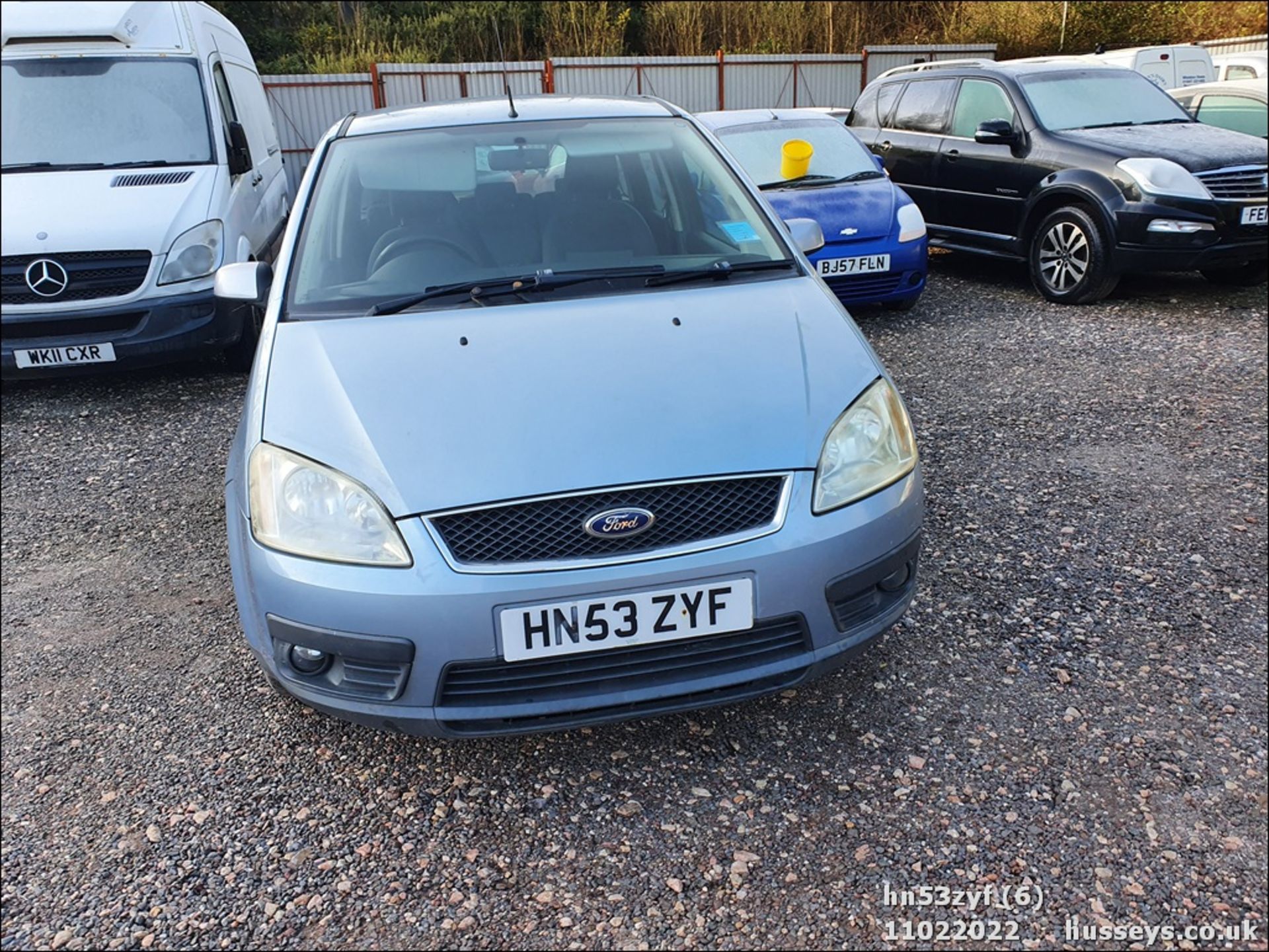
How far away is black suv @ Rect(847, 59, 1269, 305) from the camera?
630 centimetres

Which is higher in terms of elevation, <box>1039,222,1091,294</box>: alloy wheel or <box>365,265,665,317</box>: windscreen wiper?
<box>365,265,665,317</box>: windscreen wiper

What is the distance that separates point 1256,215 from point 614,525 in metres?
6.22

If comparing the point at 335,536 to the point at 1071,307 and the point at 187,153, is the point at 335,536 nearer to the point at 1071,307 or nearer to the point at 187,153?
the point at 187,153

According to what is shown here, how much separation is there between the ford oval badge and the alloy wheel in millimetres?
5844

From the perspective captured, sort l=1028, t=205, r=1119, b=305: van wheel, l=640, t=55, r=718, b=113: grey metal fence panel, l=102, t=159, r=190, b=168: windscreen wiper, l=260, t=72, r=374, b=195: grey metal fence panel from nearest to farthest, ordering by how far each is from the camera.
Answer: l=102, t=159, r=190, b=168: windscreen wiper
l=1028, t=205, r=1119, b=305: van wheel
l=260, t=72, r=374, b=195: grey metal fence panel
l=640, t=55, r=718, b=113: grey metal fence panel

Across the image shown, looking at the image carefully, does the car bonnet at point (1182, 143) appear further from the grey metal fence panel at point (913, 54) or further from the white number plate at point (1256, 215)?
the grey metal fence panel at point (913, 54)

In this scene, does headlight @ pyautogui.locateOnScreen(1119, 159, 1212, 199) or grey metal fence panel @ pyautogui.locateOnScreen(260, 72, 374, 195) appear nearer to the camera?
headlight @ pyautogui.locateOnScreen(1119, 159, 1212, 199)

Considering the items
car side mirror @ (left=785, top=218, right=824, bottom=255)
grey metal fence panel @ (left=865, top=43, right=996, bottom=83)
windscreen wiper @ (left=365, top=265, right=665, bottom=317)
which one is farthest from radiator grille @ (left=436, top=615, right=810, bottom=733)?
grey metal fence panel @ (left=865, top=43, right=996, bottom=83)

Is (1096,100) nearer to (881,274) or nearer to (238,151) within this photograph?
(881,274)

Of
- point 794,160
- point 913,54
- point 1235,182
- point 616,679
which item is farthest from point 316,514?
point 913,54

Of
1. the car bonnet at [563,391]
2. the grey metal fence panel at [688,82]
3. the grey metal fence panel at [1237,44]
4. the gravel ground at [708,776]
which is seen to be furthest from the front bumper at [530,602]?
the grey metal fence panel at [688,82]

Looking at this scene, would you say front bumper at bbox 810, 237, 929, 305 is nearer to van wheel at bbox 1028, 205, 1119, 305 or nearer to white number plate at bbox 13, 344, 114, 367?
van wheel at bbox 1028, 205, 1119, 305

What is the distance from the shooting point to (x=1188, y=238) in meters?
6.25

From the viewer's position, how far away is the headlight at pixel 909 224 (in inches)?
251
